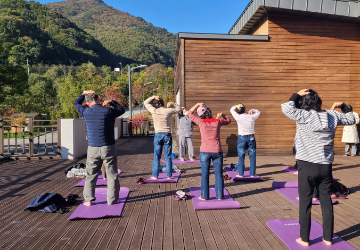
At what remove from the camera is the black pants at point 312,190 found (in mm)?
2967

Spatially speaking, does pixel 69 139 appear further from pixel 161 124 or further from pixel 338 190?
pixel 338 190

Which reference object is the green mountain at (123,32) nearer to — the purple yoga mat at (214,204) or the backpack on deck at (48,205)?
the backpack on deck at (48,205)

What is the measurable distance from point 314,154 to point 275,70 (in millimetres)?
7733

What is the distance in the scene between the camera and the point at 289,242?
3154 millimetres

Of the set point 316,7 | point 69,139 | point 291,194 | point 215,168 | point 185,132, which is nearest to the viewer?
point 215,168

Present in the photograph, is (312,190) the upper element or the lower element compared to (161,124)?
lower

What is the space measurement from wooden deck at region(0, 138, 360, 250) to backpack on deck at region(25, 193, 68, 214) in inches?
4.1

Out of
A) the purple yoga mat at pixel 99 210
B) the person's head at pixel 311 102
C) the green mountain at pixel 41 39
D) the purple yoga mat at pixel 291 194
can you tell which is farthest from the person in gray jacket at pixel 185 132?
the green mountain at pixel 41 39

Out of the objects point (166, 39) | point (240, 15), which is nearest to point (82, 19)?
point (166, 39)

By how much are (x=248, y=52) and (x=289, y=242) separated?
7.98m

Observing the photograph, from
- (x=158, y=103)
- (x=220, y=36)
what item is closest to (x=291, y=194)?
(x=158, y=103)

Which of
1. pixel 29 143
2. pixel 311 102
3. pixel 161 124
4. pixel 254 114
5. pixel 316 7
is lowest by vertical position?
pixel 29 143

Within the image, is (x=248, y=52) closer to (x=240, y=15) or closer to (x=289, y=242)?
(x=240, y=15)

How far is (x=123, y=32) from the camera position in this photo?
130 meters
